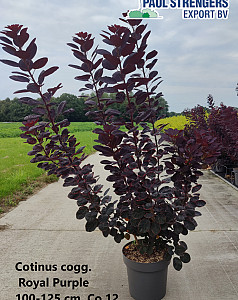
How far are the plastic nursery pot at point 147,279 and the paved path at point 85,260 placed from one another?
12cm

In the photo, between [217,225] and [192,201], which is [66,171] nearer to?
[192,201]

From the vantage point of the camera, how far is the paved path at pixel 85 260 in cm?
231

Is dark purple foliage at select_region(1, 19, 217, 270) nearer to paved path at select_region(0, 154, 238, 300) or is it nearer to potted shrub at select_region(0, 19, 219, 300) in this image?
potted shrub at select_region(0, 19, 219, 300)

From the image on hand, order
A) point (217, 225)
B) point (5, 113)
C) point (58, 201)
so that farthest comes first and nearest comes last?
point (5, 113) < point (58, 201) < point (217, 225)

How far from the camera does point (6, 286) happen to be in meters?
2.39

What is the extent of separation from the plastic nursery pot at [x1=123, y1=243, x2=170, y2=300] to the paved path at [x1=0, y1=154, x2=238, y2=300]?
0.12 metres

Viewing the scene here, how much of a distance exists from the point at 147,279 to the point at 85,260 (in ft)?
2.73

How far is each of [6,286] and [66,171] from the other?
118 cm

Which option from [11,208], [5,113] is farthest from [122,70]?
[5,113]

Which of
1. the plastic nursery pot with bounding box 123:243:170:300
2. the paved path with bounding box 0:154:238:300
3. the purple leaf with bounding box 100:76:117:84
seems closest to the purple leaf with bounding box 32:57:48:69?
the purple leaf with bounding box 100:76:117:84

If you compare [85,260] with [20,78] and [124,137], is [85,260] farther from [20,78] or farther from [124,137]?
[20,78]

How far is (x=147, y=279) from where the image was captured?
6.97 ft

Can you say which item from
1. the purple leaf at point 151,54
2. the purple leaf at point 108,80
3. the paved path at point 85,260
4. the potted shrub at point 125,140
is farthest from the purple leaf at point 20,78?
the paved path at point 85,260

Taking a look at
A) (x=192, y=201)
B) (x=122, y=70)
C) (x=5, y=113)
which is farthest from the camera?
(x=5, y=113)
